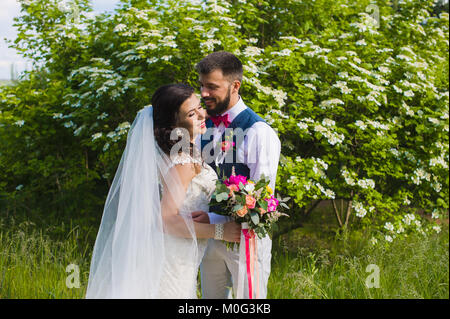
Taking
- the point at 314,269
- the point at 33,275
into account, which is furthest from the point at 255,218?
the point at 33,275

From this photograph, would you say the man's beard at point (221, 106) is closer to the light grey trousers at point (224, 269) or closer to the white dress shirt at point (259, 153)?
the white dress shirt at point (259, 153)

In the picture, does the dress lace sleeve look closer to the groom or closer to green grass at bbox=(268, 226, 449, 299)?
the groom

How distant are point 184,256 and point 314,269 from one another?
2.19m

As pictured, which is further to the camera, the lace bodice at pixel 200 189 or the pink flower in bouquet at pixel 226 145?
the pink flower in bouquet at pixel 226 145

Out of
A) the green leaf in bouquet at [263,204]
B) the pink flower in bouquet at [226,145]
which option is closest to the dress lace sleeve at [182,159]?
the pink flower in bouquet at [226,145]

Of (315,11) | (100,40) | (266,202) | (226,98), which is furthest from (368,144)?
(100,40)

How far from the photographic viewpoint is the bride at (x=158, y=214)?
218 centimetres

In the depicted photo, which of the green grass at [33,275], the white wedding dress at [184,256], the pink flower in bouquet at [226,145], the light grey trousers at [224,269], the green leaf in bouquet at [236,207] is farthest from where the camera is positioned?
the green grass at [33,275]

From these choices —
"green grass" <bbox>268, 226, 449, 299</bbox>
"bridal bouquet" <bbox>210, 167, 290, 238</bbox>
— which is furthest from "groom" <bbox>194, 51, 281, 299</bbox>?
"green grass" <bbox>268, 226, 449, 299</bbox>

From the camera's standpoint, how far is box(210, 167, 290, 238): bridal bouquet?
7.02 feet

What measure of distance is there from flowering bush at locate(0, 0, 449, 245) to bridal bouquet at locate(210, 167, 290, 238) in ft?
5.36

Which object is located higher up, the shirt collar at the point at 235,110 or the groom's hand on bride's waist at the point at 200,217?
the shirt collar at the point at 235,110

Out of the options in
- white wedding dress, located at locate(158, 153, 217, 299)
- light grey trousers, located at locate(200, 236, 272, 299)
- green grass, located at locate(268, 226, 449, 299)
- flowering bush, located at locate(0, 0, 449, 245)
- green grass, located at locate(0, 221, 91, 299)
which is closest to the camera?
white wedding dress, located at locate(158, 153, 217, 299)

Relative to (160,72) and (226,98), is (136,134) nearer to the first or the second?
(226,98)
